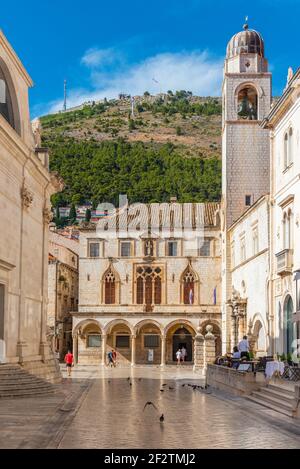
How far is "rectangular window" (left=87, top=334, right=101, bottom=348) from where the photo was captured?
54.0 meters

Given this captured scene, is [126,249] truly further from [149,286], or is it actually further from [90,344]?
[90,344]

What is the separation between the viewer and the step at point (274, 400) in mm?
16934

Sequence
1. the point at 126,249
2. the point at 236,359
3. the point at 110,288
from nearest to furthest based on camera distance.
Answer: the point at 236,359 < the point at 110,288 < the point at 126,249

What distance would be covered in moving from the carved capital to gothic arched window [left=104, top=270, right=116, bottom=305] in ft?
95.2

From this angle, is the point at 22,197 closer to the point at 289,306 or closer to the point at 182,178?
the point at 289,306

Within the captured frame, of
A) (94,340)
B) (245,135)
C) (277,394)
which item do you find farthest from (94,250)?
(277,394)

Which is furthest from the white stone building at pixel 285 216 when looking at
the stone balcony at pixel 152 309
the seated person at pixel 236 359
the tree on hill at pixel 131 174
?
the tree on hill at pixel 131 174

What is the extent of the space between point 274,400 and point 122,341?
3663 centimetres

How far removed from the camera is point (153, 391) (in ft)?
79.9

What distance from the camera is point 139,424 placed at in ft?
46.8

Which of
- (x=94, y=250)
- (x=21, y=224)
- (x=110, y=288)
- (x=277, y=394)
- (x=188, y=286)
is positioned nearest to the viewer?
(x=277, y=394)

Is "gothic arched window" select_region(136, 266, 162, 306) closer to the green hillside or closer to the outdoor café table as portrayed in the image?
the outdoor café table
